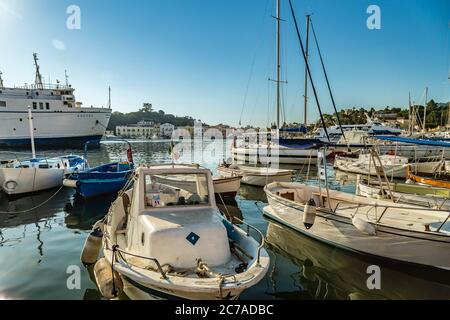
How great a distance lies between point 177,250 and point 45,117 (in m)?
59.9

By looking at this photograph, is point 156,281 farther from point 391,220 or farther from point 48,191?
point 48,191

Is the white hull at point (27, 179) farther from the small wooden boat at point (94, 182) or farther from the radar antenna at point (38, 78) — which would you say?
the radar antenna at point (38, 78)

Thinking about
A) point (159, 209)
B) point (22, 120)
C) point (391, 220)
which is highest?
point (22, 120)

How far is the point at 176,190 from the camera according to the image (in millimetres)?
7414

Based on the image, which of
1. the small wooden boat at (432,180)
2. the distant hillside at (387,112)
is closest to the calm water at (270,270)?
the small wooden boat at (432,180)

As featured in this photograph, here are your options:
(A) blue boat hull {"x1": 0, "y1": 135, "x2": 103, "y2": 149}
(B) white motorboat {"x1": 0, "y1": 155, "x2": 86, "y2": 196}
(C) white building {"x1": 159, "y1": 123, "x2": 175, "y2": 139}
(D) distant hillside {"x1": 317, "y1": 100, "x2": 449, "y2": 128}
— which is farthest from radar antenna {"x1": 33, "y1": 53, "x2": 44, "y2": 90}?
(C) white building {"x1": 159, "y1": 123, "x2": 175, "y2": 139}

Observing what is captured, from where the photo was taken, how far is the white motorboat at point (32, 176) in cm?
1664

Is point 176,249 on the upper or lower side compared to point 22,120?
lower

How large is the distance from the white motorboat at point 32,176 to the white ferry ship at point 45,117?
34.8 m

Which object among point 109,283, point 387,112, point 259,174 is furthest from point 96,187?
point 387,112

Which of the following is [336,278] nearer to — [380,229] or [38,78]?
[380,229]

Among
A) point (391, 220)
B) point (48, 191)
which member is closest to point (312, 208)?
point (391, 220)

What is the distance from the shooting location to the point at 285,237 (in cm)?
1077
